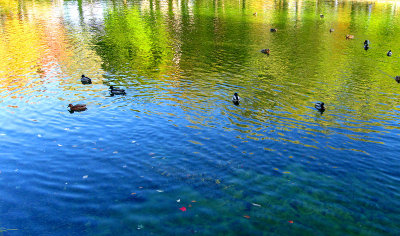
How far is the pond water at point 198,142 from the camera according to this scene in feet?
46.9

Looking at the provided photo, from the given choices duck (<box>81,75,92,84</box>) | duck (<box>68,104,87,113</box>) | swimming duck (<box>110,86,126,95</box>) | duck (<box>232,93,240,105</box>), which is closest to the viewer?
duck (<box>68,104,87,113</box>)

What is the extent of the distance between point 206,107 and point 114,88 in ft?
30.1

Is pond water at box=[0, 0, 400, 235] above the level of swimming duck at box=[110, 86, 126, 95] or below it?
below

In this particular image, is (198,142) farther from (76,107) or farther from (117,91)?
(117,91)

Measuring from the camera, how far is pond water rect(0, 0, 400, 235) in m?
14.3

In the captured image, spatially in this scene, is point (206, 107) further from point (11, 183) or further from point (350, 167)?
point (11, 183)

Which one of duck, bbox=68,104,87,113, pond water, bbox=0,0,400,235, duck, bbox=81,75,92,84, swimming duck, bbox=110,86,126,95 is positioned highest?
duck, bbox=81,75,92,84

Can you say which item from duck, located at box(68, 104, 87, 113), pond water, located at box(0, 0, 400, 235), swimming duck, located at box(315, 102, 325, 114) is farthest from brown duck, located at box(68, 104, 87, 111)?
swimming duck, located at box(315, 102, 325, 114)

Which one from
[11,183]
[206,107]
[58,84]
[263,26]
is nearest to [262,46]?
[263,26]

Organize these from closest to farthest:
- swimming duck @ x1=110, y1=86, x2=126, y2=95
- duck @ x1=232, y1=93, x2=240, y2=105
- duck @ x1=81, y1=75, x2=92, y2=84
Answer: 1. duck @ x1=232, y1=93, x2=240, y2=105
2. swimming duck @ x1=110, y1=86, x2=126, y2=95
3. duck @ x1=81, y1=75, x2=92, y2=84

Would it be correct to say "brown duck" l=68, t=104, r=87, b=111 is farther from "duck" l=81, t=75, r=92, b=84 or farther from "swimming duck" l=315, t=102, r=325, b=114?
"swimming duck" l=315, t=102, r=325, b=114

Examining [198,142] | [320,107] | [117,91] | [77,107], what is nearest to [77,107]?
[77,107]

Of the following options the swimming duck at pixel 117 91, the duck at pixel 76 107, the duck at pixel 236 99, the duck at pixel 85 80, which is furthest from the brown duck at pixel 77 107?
the duck at pixel 236 99

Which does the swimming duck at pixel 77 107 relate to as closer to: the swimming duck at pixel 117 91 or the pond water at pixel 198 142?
the pond water at pixel 198 142
